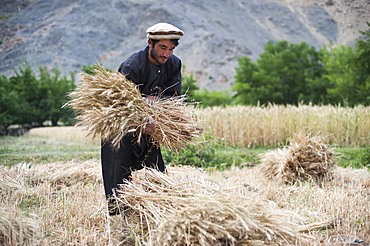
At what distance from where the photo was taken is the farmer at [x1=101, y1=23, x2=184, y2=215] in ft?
9.43

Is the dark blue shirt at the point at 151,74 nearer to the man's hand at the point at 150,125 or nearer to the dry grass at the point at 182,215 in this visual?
the man's hand at the point at 150,125

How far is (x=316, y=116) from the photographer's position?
8.82m

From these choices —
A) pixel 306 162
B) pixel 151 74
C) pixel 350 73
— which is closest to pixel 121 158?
pixel 151 74

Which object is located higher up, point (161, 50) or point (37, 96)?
point (161, 50)

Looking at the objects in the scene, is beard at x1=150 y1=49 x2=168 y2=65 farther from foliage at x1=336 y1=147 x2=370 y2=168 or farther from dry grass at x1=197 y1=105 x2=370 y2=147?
dry grass at x1=197 y1=105 x2=370 y2=147

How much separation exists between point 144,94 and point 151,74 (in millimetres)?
261

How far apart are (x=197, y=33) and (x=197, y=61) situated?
5.26m

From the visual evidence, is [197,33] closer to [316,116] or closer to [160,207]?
[316,116]

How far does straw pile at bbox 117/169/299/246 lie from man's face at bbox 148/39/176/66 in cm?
114

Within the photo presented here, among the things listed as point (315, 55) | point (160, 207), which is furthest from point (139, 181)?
point (315, 55)

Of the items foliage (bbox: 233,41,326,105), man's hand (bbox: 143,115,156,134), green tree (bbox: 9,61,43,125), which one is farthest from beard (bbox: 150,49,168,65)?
foliage (bbox: 233,41,326,105)

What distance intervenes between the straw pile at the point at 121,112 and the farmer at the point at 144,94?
5.3 inches

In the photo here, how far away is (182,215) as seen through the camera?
2.02m

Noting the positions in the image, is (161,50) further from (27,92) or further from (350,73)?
(27,92)
